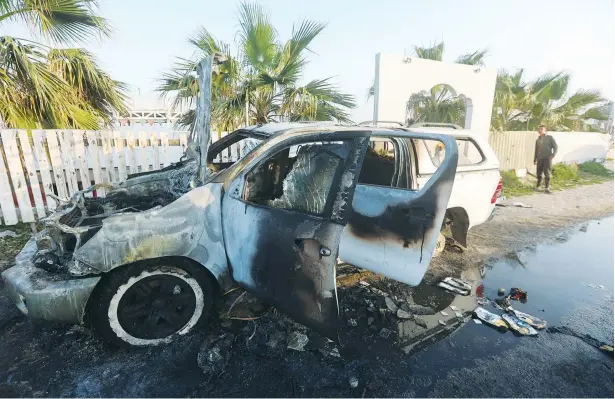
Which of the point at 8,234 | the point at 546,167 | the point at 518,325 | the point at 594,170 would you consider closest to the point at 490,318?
the point at 518,325

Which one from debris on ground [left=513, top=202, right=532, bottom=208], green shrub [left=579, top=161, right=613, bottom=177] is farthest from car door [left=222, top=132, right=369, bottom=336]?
green shrub [left=579, top=161, right=613, bottom=177]

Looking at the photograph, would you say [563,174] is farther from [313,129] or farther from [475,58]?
[313,129]

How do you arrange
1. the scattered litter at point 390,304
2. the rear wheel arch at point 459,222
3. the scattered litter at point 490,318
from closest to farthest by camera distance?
the scattered litter at point 490,318
the scattered litter at point 390,304
the rear wheel arch at point 459,222

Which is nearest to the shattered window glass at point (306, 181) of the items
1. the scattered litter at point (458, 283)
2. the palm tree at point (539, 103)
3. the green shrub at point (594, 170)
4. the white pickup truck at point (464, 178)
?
the white pickup truck at point (464, 178)

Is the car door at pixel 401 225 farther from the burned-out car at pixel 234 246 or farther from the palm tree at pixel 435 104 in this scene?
the palm tree at pixel 435 104

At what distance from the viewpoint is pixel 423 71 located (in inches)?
329

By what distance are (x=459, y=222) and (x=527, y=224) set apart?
2.98 metres

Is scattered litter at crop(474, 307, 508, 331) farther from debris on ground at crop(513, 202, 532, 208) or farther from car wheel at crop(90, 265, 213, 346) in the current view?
debris on ground at crop(513, 202, 532, 208)

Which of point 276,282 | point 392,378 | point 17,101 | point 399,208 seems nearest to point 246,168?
point 276,282

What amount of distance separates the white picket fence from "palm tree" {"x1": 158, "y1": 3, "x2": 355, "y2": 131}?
→ 1081 millimetres

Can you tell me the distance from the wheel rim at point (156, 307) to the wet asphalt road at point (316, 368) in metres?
0.15

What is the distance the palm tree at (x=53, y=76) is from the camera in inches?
194

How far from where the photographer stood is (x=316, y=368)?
89.6 inches

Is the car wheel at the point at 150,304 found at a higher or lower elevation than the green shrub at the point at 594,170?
higher
